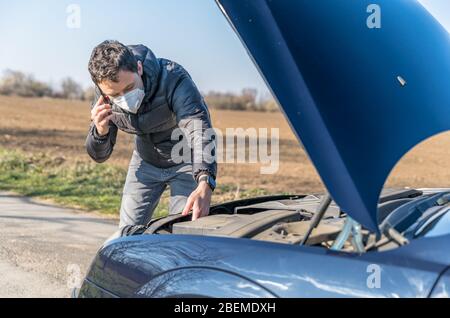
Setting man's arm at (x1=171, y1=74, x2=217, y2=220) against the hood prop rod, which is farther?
man's arm at (x1=171, y1=74, x2=217, y2=220)

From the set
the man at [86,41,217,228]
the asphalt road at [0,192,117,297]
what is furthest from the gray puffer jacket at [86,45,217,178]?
the asphalt road at [0,192,117,297]

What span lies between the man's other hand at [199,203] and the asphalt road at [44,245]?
174 cm

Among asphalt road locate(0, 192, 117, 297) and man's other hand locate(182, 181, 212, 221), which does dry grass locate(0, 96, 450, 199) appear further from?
man's other hand locate(182, 181, 212, 221)

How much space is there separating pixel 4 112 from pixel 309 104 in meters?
19.0

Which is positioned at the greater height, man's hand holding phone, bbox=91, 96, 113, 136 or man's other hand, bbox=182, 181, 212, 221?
man's hand holding phone, bbox=91, 96, 113, 136

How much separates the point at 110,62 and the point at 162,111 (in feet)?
1.71

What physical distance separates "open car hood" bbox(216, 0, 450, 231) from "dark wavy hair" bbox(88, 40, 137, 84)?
52.4 inches

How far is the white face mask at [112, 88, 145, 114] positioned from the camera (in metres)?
3.56

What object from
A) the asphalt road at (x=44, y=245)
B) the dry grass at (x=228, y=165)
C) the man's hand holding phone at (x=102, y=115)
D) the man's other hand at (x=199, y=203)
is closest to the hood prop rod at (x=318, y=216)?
the man's other hand at (x=199, y=203)

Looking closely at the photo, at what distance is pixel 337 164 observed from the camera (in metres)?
1.99

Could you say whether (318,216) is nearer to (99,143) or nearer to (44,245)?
(99,143)

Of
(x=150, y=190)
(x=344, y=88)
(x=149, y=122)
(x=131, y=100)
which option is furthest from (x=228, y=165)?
(x=344, y=88)
